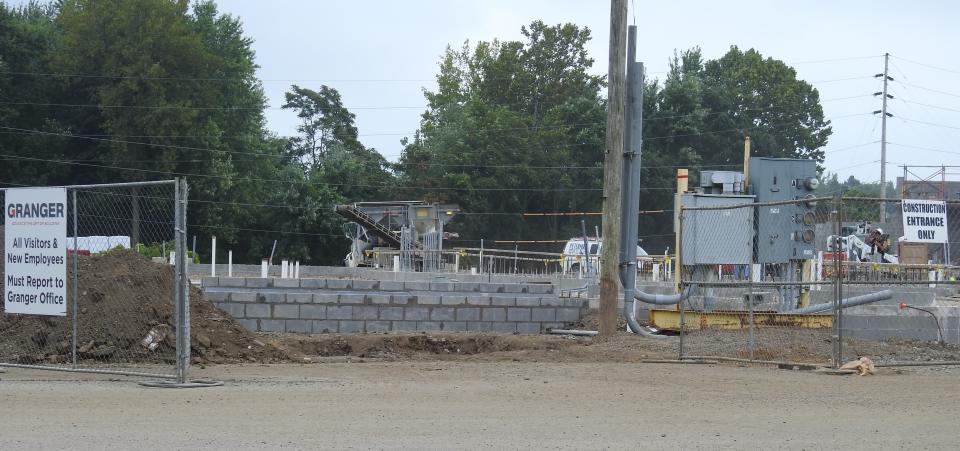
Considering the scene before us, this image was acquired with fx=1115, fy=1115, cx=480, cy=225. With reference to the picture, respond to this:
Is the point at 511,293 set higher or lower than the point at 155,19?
lower

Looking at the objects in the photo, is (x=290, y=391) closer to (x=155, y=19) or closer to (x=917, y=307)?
(x=917, y=307)

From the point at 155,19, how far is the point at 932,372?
47997 mm

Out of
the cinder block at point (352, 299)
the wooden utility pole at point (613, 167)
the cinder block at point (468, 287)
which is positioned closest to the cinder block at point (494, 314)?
the cinder block at point (352, 299)

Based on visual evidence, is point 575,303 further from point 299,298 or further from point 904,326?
point 904,326

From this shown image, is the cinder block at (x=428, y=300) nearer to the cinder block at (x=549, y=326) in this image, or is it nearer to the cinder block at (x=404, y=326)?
the cinder block at (x=404, y=326)

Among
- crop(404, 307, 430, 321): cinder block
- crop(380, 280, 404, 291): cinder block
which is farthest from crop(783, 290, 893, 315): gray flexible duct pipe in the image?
crop(380, 280, 404, 291): cinder block

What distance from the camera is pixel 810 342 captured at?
16.3 metres

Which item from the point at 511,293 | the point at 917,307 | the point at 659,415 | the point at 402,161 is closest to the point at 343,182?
the point at 402,161

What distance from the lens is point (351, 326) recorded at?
1900 cm

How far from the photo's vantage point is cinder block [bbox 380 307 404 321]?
1916 cm

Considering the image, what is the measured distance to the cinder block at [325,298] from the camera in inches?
739

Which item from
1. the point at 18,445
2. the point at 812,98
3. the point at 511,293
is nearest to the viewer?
the point at 18,445

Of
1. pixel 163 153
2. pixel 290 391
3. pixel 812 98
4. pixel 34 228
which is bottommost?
pixel 290 391

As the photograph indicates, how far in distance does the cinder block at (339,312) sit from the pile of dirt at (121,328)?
2.60 meters
